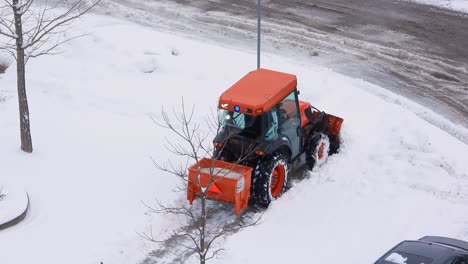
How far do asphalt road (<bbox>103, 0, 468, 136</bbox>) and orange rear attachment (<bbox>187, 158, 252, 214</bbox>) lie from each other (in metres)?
7.40

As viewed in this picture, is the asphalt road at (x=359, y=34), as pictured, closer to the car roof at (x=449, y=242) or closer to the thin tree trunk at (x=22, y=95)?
the car roof at (x=449, y=242)

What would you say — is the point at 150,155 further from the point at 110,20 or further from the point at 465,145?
the point at 110,20

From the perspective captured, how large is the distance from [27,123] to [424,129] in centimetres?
861

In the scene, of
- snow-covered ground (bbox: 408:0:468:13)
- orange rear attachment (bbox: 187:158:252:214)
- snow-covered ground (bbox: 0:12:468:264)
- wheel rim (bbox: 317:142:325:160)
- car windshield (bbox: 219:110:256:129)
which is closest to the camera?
snow-covered ground (bbox: 0:12:468:264)

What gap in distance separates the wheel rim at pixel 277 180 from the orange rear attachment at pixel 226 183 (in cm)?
85

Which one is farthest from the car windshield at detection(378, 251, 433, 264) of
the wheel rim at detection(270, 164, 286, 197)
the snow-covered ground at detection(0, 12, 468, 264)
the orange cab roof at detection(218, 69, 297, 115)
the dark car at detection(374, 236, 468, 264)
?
the orange cab roof at detection(218, 69, 297, 115)

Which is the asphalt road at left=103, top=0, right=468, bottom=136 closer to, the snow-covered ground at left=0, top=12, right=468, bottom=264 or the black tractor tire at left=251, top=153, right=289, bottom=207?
the snow-covered ground at left=0, top=12, right=468, bottom=264

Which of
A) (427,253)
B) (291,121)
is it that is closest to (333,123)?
(291,121)

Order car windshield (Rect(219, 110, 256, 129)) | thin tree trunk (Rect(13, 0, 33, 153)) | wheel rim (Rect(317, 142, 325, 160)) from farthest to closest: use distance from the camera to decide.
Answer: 1. wheel rim (Rect(317, 142, 325, 160))
2. thin tree trunk (Rect(13, 0, 33, 153))
3. car windshield (Rect(219, 110, 256, 129))

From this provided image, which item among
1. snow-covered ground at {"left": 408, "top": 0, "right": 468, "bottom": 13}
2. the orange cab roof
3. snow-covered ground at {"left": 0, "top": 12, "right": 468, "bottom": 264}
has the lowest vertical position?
snow-covered ground at {"left": 0, "top": 12, "right": 468, "bottom": 264}

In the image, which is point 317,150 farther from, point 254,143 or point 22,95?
point 22,95

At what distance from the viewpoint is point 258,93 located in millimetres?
12555

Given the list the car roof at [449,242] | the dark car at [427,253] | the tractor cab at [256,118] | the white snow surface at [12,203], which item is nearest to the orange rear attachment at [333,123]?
the tractor cab at [256,118]

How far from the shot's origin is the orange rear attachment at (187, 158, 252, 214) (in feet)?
39.0
